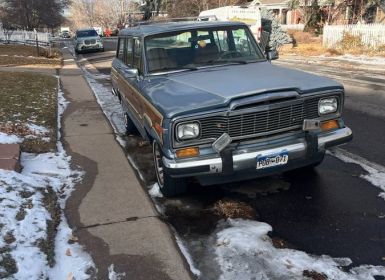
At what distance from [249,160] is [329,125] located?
3.61 ft

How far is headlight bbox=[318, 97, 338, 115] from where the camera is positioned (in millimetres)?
4660

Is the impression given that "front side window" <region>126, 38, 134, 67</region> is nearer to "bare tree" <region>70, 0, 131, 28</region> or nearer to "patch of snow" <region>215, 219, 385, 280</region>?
"patch of snow" <region>215, 219, 385, 280</region>

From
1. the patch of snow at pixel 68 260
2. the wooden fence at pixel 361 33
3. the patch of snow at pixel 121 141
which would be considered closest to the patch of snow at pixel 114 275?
the patch of snow at pixel 68 260

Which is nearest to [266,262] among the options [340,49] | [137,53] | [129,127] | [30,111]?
[137,53]

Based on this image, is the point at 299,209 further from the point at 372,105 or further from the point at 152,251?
the point at 372,105

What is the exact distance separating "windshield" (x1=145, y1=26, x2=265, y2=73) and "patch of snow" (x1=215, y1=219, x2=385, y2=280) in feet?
7.99

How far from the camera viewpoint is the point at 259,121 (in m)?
4.33

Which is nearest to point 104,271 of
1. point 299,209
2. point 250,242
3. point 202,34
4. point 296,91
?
point 250,242

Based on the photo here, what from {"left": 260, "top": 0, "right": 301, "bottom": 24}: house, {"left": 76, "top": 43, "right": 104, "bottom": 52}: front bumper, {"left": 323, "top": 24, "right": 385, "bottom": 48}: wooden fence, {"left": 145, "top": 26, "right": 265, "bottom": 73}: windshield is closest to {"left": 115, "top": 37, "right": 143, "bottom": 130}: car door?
{"left": 145, "top": 26, "right": 265, "bottom": 73}: windshield

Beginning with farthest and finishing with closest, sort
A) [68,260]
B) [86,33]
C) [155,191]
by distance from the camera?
[86,33], [155,191], [68,260]

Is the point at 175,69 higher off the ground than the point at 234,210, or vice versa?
the point at 175,69

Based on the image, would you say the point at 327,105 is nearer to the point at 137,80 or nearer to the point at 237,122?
the point at 237,122

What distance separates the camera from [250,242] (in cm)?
392

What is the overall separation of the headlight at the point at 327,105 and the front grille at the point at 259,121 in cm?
15
